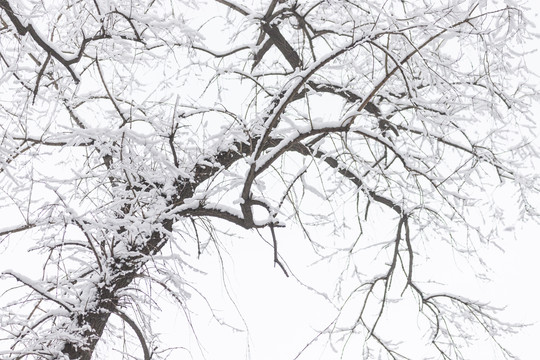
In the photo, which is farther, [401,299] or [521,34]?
[401,299]

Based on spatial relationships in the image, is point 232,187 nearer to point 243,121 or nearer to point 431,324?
point 243,121

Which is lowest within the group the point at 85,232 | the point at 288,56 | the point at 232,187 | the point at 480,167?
the point at 85,232

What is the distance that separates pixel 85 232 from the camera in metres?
3.75

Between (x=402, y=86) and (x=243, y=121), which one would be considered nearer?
(x=243, y=121)

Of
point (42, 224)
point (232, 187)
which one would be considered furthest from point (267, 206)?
point (42, 224)

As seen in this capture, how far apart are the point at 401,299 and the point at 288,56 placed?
3000 millimetres

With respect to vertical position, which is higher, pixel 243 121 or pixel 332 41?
pixel 332 41

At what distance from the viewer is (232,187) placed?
4133mm

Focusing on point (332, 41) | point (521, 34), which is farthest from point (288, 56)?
point (521, 34)

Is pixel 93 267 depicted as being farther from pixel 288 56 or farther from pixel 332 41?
pixel 332 41

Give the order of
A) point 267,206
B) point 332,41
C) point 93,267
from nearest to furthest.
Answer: point 267,206 < point 93,267 < point 332,41

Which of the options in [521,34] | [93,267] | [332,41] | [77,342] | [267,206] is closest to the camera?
[267,206]

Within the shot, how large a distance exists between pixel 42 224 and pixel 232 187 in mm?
1380

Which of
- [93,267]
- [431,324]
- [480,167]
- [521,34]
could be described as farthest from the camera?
[431,324]
